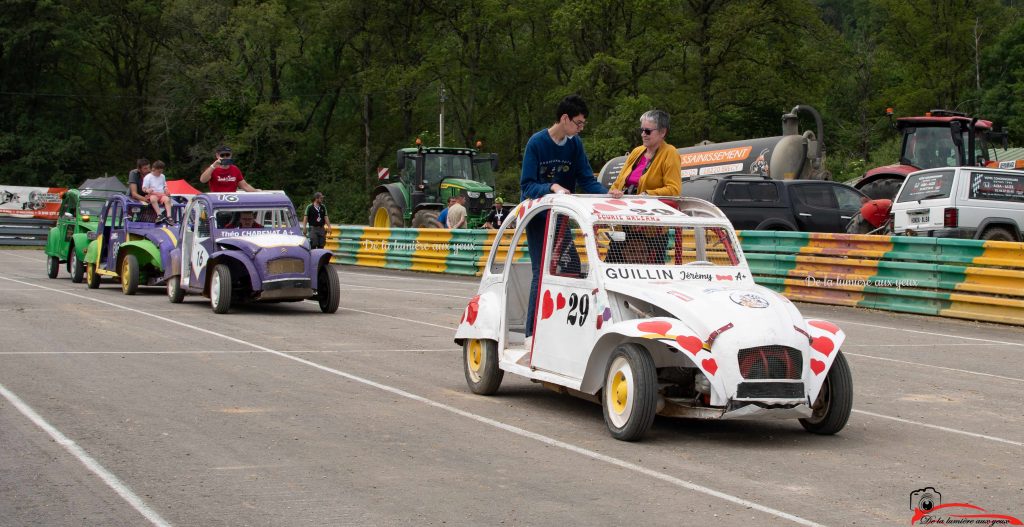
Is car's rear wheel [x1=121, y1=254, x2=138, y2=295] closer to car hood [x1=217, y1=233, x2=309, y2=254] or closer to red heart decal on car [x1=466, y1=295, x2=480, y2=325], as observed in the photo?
car hood [x1=217, y1=233, x2=309, y2=254]

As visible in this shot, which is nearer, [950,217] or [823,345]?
[823,345]

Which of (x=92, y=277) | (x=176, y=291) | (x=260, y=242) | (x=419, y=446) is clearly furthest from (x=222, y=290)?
(x=419, y=446)

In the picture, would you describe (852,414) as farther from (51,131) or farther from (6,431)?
(51,131)

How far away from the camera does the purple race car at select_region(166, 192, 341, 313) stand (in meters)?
16.9

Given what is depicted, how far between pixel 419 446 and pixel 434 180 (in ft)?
92.5

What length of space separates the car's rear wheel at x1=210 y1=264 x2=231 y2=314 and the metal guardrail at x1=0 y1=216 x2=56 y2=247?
3432 centimetres

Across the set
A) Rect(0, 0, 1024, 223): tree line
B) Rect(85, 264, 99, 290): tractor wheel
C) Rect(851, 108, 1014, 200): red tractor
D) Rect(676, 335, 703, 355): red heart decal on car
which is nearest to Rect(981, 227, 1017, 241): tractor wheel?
Rect(851, 108, 1014, 200): red tractor

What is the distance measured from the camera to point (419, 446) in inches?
304

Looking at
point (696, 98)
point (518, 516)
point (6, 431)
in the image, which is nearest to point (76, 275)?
A: point (6, 431)

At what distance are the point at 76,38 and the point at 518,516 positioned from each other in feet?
210

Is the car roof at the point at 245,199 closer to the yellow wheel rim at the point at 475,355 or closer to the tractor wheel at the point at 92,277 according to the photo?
the tractor wheel at the point at 92,277

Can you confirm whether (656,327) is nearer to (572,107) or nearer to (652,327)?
(652,327)

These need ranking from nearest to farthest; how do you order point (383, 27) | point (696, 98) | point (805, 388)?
1. point (805, 388)
2. point (696, 98)
3. point (383, 27)

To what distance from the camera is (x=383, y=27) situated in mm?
62781
